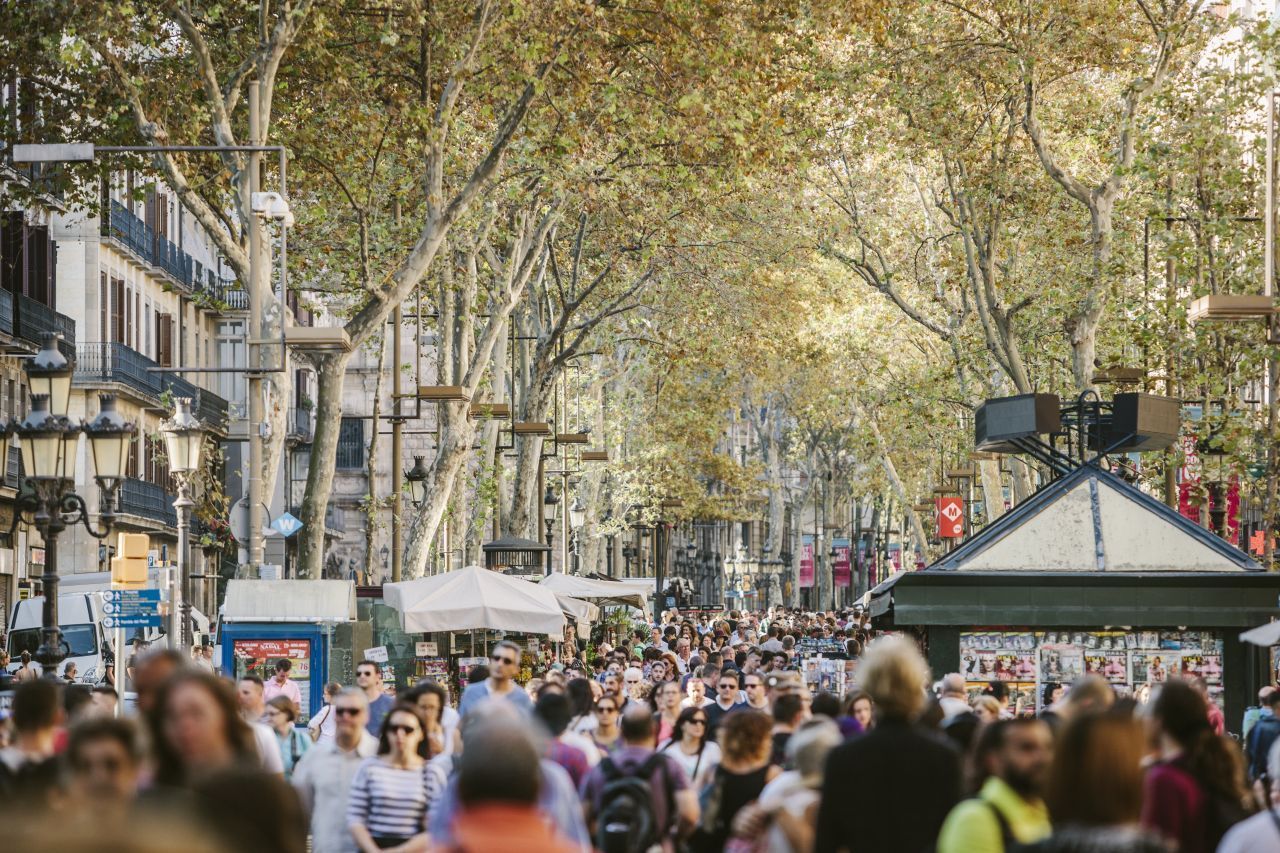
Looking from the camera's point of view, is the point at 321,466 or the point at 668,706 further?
the point at 321,466

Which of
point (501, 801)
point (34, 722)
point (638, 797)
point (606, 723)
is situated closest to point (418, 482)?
point (606, 723)

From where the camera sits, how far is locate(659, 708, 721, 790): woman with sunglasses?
11.0m

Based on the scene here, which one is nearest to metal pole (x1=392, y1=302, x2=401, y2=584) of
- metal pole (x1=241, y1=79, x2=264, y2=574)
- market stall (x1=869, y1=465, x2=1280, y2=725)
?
metal pole (x1=241, y1=79, x2=264, y2=574)

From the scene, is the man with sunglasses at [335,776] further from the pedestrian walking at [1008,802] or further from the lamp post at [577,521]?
the lamp post at [577,521]

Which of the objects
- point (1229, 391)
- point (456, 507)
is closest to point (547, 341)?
point (456, 507)

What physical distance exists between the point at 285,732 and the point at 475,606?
10.2 metres

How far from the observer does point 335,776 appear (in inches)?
403

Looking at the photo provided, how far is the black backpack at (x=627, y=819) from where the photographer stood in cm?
930

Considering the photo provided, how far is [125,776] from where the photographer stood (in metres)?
5.95

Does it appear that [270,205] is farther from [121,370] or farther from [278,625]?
[121,370]

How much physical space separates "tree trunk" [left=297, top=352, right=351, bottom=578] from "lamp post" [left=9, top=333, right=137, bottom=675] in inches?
272

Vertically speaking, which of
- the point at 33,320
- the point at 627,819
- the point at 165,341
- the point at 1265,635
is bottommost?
the point at 627,819

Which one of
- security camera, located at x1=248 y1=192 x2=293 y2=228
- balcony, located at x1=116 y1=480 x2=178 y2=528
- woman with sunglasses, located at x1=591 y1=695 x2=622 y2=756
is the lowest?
woman with sunglasses, located at x1=591 y1=695 x2=622 y2=756

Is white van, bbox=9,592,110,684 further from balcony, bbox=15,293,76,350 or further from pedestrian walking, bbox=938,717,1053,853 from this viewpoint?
pedestrian walking, bbox=938,717,1053,853
